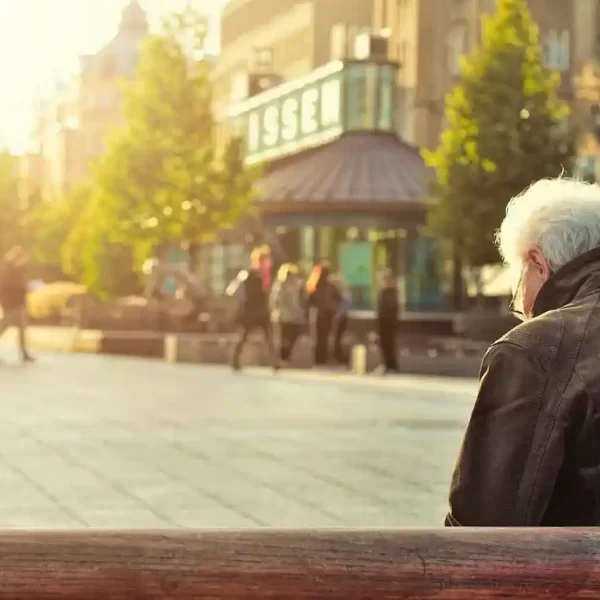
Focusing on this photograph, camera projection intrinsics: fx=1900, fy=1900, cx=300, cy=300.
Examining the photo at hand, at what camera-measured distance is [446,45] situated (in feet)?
220

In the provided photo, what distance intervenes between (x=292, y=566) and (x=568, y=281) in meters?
1.11

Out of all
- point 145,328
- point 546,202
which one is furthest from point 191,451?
point 145,328

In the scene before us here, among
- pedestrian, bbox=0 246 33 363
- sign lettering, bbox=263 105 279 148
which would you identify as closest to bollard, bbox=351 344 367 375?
pedestrian, bbox=0 246 33 363

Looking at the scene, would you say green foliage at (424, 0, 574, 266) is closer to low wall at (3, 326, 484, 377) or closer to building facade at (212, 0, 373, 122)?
low wall at (3, 326, 484, 377)

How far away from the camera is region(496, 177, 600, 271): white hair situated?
11.7 feet

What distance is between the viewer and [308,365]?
28.3 metres

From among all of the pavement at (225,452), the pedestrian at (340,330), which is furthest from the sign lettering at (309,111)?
the pavement at (225,452)

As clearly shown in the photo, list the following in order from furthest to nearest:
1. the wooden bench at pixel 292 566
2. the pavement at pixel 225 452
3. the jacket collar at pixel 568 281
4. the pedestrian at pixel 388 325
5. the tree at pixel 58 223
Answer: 1. the tree at pixel 58 223
2. the pedestrian at pixel 388 325
3. the pavement at pixel 225 452
4. the jacket collar at pixel 568 281
5. the wooden bench at pixel 292 566

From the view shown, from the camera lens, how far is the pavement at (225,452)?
962 centimetres

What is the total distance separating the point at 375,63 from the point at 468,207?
771 inches

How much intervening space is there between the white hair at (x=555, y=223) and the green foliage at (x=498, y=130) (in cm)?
3609

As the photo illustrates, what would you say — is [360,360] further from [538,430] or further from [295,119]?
[295,119]

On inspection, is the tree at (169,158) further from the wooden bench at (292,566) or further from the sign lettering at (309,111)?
the wooden bench at (292,566)

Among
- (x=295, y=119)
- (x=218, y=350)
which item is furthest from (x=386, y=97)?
(x=218, y=350)
